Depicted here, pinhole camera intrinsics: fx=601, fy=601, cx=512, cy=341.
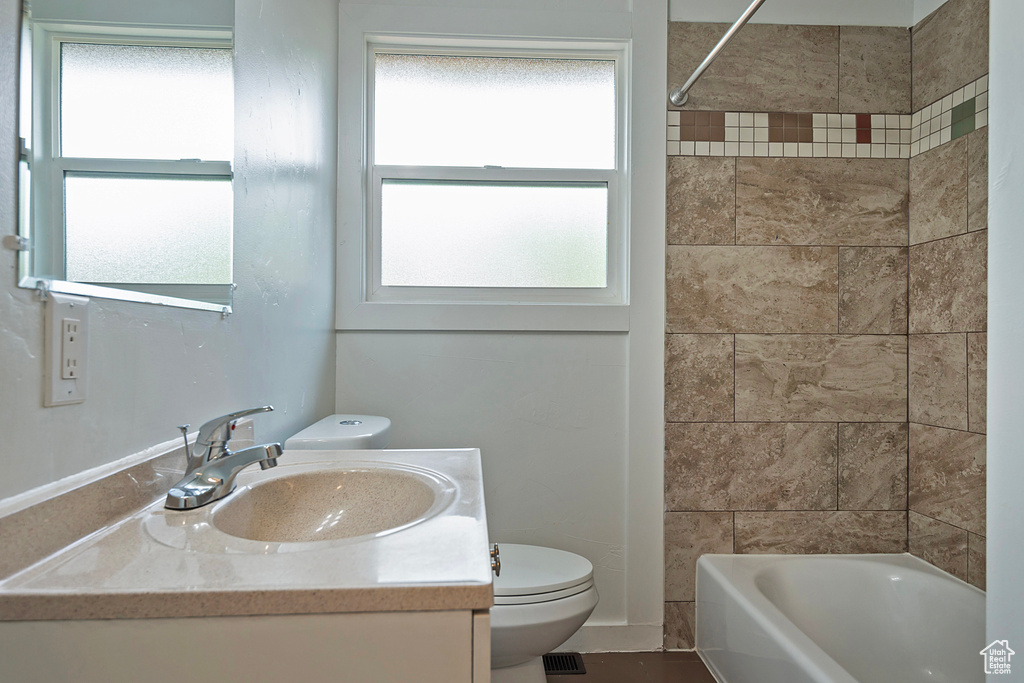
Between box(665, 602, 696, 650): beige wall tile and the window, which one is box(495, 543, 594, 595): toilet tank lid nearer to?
box(665, 602, 696, 650): beige wall tile

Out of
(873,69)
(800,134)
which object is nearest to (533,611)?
(800,134)

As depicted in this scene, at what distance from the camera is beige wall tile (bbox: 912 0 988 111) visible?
70.2 inches

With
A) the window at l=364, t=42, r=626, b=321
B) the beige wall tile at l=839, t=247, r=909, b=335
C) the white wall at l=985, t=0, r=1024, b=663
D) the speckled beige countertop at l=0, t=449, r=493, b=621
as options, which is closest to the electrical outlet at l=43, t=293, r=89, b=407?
the speckled beige countertop at l=0, t=449, r=493, b=621

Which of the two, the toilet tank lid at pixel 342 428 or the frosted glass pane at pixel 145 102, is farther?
the toilet tank lid at pixel 342 428

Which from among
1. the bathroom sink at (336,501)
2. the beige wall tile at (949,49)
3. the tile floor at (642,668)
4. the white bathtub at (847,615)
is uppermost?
the beige wall tile at (949,49)

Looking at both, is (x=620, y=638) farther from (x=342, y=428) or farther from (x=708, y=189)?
(x=708, y=189)

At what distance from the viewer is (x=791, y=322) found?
2.05 metres

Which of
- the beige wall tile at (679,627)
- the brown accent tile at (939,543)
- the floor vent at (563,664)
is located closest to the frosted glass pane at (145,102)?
the floor vent at (563,664)

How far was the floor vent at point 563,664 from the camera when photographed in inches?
73.8

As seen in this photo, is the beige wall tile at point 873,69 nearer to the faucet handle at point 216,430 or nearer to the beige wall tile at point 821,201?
the beige wall tile at point 821,201

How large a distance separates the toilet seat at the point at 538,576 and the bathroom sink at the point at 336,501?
0.57 metres

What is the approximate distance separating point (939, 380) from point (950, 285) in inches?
11.9

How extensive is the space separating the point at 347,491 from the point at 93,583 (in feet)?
1.62

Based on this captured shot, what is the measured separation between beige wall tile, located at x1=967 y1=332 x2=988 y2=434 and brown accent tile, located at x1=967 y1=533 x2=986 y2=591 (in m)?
0.32
